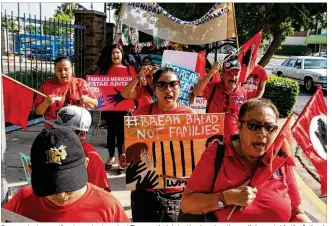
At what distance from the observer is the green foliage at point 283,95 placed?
11258mm

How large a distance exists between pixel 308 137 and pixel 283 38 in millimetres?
10449

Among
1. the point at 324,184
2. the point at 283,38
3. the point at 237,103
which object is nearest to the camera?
the point at 324,184

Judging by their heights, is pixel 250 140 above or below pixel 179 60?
below

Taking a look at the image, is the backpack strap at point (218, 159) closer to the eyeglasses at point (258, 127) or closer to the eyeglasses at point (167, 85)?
the eyeglasses at point (258, 127)

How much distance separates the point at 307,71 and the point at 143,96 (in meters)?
16.2

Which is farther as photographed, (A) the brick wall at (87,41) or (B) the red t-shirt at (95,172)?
(A) the brick wall at (87,41)

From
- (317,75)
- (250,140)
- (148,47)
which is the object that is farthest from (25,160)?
→ (317,75)

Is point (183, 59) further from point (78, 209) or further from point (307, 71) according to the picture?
point (307, 71)

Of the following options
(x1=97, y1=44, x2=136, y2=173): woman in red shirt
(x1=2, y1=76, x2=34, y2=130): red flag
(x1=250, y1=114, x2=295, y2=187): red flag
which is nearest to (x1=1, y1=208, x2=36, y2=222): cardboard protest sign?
(x1=250, y1=114, x2=295, y2=187): red flag

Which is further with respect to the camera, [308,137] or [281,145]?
[308,137]

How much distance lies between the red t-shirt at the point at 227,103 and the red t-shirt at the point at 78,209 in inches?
88.1

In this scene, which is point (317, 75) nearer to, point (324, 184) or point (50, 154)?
point (324, 184)

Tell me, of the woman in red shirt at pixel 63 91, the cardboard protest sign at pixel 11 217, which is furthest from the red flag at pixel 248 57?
the cardboard protest sign at pixel 11 217

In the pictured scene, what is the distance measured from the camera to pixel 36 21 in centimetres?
773
